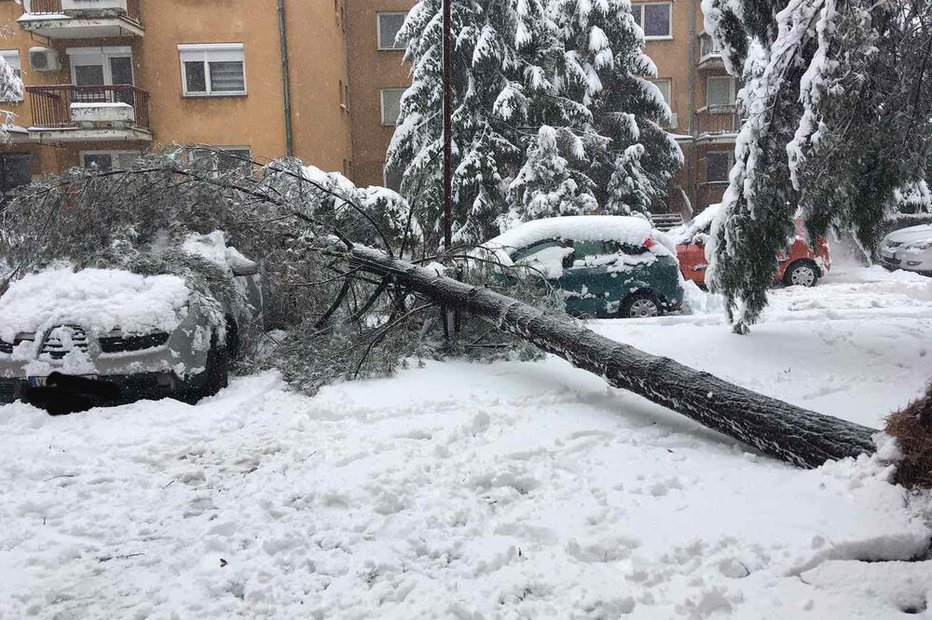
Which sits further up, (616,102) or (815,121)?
(616,102)

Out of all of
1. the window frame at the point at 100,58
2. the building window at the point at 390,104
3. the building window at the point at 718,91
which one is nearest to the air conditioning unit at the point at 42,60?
the window frame at the point at 100,58

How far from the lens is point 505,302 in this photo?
19.7 ft

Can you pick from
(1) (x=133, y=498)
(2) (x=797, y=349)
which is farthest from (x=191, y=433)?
(2) (x=797, y=349)

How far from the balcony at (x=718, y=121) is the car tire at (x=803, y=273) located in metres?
11.8

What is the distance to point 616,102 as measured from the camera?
19.0 m

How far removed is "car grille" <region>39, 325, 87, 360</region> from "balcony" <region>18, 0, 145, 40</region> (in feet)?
52.6

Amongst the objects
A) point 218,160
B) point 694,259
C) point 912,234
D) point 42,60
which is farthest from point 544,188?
point 42,60

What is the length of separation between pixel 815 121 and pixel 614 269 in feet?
14.2

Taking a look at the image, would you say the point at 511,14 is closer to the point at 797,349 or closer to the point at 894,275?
the point at 894,275

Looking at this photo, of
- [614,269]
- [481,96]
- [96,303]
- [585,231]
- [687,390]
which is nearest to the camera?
[687,390]

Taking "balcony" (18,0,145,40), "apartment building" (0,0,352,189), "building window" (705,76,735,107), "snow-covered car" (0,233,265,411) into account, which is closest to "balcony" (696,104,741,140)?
"building window" (705,76,735,107)

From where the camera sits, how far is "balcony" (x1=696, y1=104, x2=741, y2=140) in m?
23.2

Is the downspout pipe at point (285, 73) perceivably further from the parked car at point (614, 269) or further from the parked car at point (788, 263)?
the parked car at point (614, 269)

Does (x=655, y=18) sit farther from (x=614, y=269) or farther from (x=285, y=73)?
(x=614, y=269)
